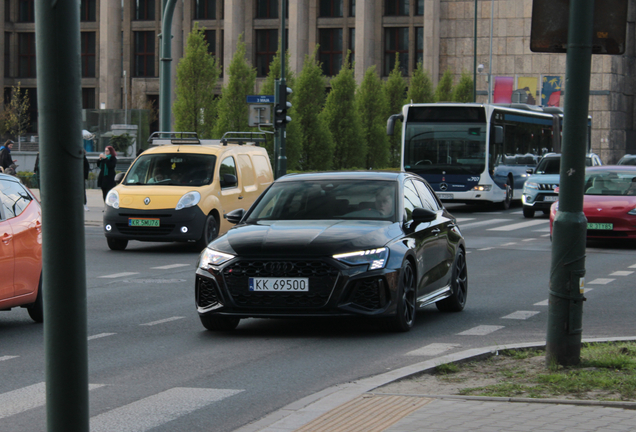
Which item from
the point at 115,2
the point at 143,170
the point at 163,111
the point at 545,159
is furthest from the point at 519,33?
the point at 143,170

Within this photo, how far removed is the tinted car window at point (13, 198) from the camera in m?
10.6

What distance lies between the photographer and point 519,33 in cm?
7581

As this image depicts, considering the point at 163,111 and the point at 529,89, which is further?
the point at 529,89

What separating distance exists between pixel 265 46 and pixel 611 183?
65.2 metres

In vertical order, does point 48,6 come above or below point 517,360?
above

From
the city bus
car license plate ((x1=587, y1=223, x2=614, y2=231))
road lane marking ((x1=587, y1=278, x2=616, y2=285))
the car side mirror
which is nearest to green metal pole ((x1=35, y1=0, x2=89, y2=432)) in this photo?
the car side mirror

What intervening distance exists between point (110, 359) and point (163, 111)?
694 inches

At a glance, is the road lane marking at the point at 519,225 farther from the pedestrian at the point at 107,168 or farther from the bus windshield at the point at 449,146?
the pedestrian at the point at 107,168

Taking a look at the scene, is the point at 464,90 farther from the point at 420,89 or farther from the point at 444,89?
the point at 420,89

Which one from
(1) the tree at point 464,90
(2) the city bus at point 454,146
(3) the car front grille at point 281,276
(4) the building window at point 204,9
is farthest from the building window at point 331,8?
(3) the car front grille at point 281,276

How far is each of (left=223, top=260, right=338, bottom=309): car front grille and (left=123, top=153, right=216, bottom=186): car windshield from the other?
33.8 feet

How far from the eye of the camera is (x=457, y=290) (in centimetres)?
1173

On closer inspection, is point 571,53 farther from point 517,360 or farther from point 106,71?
point 106,71

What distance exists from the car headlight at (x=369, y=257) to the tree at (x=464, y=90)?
193ft
